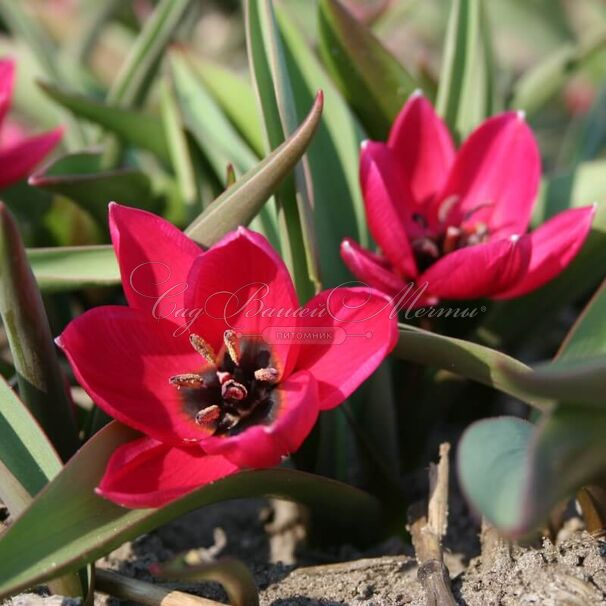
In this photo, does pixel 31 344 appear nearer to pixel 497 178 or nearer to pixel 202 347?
pixel 202 347

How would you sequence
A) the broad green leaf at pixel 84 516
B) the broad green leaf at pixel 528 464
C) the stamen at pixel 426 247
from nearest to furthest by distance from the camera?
the broad green leaf at pixel 528 464, the broad green leaf at pixel 84 516, the stamen at pixel 426 247

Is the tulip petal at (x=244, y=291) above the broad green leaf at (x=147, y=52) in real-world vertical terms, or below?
below

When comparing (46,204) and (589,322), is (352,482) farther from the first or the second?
(46,204)

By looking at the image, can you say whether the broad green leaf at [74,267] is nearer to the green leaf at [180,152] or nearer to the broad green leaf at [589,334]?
the green leaf at [180,152]

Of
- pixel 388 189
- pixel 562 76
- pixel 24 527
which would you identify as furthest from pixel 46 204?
pixel 562 76

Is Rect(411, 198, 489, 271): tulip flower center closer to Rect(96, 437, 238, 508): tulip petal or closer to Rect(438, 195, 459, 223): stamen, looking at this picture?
Rect(438, 195, 459, 223): stamen

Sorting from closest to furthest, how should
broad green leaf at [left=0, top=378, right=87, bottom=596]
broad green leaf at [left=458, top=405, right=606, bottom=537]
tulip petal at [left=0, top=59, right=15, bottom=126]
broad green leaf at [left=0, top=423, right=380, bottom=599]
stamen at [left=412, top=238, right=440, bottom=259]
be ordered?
broad green leaf at [left=458, top=405, right=606, bottom=537] < broad green leaf at [left=0, top=423, right=380, bottom=599] < broad green leaf at [left=0, top=378, right=87, bottom=596] < stamen at [left=412, top=238, right=440, bottom=259] < tulip petal at [left=0, top=59, right=15, bottom=126]

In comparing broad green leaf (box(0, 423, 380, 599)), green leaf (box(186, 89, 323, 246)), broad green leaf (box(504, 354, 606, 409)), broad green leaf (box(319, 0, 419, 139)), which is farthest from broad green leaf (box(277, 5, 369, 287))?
broad green leaf (box(504, 354, 606, 409))

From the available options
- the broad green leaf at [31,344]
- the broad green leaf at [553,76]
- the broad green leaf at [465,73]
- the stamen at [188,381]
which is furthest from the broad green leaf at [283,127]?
the broad green leaf at [553,76]
